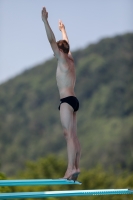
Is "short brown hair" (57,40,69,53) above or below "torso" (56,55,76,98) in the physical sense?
above

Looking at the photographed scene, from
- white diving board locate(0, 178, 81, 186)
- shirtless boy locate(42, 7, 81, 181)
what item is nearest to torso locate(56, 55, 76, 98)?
shirtless boy locate(42, 7, 81, 181)

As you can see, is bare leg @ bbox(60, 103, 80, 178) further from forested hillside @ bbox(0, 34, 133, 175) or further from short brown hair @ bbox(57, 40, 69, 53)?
forested hillside @ bbox(0, 34, 133, 175)

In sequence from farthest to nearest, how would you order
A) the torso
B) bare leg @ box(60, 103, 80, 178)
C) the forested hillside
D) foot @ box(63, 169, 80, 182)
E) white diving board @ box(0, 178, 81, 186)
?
1. the forested hillside
2. the torso
3. bare leg @ box(60, 103, 80, 178)
4. foot @ box(63, 169, 80, 182)
5. white diving board @ box(0, 178, 81, 186)

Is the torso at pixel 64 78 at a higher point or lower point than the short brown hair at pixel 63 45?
lower

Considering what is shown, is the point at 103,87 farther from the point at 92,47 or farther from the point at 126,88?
the point at 92,47

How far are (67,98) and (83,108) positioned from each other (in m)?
46.1

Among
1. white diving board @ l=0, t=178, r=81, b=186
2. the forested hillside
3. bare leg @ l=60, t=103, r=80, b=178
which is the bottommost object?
white diving board @ l=0, t=178, r=81, b=186

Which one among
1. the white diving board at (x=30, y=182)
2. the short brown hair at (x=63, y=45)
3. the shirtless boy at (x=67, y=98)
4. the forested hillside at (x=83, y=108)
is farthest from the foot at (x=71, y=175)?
the forested hillside at (x=83, y=108)

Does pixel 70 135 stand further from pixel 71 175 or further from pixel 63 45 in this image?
pixel 63 45

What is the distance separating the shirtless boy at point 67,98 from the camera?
637cm

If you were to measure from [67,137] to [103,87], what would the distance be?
47535mm

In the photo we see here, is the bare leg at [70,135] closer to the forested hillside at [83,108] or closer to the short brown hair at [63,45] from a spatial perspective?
the short brown hair at [63,45]

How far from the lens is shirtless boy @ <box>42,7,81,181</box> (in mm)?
6367

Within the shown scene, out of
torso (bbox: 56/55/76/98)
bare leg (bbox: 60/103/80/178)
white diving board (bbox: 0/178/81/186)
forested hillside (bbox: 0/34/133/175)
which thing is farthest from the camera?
forested hillside (bbox: 0/34/133/175)
